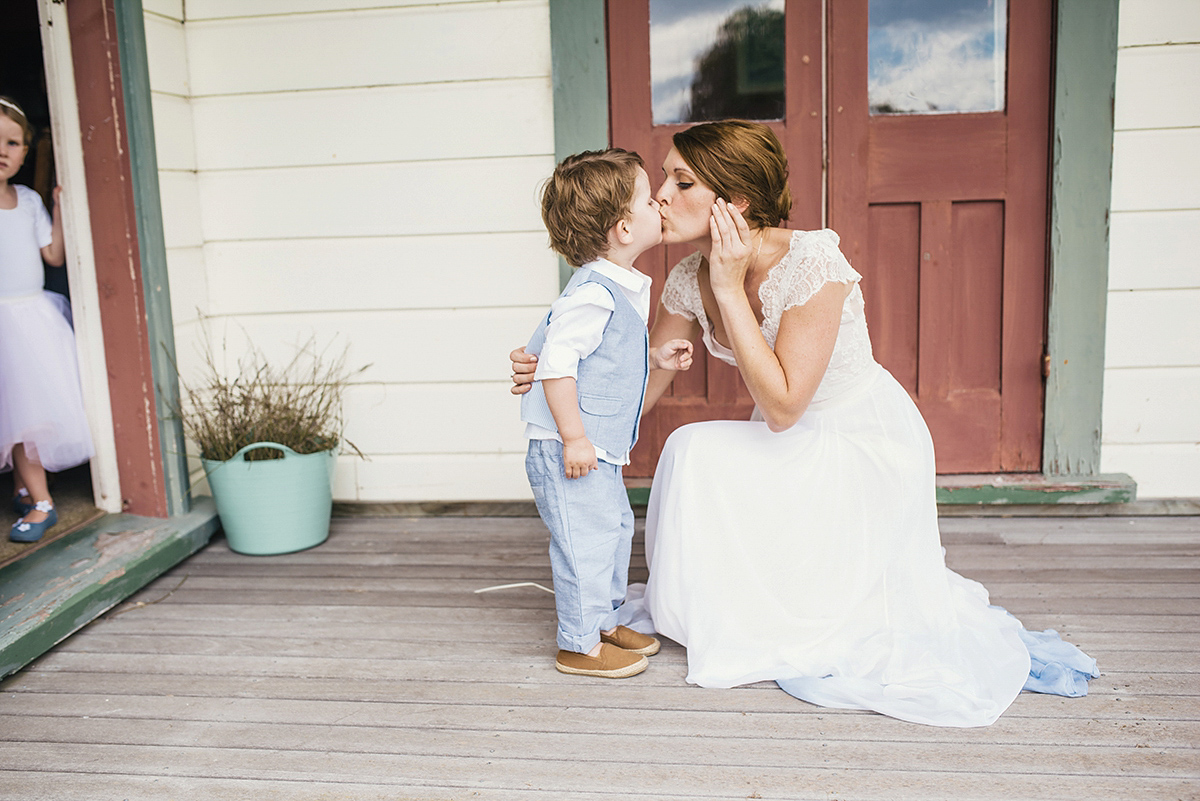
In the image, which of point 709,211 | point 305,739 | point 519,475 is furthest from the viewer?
point 519,475

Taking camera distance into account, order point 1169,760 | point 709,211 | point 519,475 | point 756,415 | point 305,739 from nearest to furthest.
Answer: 1. point 1169,760
2. point 305,739
3. point 709,211
4. point 756,415
5. point 519,475

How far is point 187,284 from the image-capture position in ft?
10.3

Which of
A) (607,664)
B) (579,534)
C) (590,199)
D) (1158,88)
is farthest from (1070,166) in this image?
(607,664)

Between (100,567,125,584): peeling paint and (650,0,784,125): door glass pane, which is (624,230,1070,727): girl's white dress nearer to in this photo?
(650,0,784,125): door glass pane

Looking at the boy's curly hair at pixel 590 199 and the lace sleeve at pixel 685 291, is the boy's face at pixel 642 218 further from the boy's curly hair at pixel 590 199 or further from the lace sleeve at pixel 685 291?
the lace sleeve at pixel 685 291

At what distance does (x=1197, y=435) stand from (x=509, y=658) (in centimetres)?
240

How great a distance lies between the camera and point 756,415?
2473mm

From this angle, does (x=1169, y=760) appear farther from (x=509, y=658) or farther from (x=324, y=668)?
(x=324, y=668)

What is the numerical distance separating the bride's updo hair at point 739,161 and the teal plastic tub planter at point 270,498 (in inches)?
62.8

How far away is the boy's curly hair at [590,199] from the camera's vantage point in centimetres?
201

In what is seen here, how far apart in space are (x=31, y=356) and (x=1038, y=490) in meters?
3.26

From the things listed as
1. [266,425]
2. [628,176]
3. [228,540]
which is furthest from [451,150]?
[228,540]

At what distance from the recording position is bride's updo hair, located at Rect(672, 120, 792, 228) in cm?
210

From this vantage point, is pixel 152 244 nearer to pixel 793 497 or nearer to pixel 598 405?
pixel 598 405
